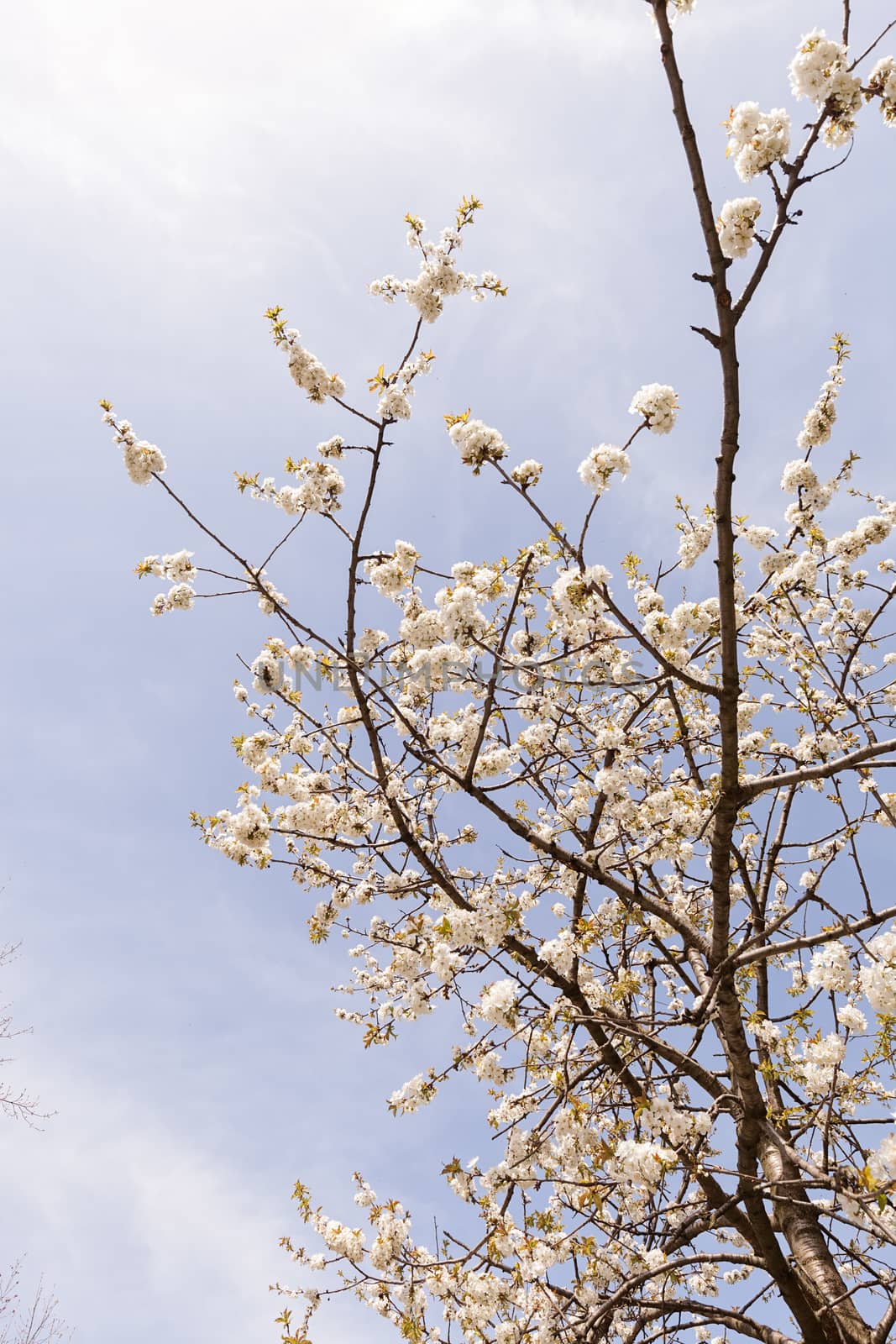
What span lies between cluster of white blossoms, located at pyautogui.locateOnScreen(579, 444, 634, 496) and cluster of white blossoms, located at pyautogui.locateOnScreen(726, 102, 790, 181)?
1314 millimetres

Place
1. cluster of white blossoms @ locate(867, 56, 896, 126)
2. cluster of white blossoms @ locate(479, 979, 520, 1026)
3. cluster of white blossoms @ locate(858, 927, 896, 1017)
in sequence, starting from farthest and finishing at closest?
1. cluster of white blossoms @ locate(479, 979, 520, 1026)
2. cluster of white blossoms @ locate(858, 927, 896, 1017)
3. cluster of white blossoms @ locate(867, 56, 896, 126)

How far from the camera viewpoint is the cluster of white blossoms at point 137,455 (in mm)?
5570

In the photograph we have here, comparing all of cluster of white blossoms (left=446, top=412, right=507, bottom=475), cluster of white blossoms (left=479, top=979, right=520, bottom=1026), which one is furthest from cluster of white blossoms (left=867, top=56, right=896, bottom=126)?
cluster of white blossoms (left=479, top=979, right=520, bottom=1026)

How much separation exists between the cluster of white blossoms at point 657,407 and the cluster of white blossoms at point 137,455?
10.9ft

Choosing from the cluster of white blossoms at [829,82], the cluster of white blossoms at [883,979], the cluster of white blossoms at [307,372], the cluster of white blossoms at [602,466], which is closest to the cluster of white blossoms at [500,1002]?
the cluster of white blossoms at [883,979]

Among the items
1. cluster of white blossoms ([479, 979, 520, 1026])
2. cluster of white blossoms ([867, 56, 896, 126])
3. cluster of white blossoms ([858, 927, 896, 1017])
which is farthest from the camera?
cluster of white blossoms ([479, 979, 520, 1026])

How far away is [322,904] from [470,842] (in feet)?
4.81

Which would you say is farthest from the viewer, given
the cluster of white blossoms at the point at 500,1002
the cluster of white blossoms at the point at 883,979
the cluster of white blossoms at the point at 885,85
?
the cluster of white blossoms at the point at 500,1002

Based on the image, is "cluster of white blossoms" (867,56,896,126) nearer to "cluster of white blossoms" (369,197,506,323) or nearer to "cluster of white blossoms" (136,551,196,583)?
"cluster of white blossoms" (369,197,506,323)

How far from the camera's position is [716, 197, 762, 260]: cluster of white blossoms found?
3.98 m

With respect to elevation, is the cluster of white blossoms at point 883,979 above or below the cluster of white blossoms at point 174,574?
below

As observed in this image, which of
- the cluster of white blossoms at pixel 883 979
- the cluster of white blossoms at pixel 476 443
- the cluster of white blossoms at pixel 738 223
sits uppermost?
the cluster of white blossoms at pixel 738 223

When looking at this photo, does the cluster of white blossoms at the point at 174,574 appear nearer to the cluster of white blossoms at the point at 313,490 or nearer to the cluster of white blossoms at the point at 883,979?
the cluster of white blossoms at the point at 313,490

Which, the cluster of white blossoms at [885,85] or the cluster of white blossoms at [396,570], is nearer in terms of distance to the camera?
the cluster of white blossoms at [885,85]
